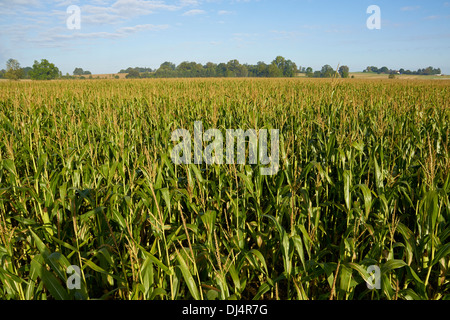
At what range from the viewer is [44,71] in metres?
78.8

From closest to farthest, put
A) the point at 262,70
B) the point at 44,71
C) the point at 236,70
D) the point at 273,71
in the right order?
the point at 44,71, the point at 273,71, the point at 262,70, the point at 236,70

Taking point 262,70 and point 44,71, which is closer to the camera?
point 44,71

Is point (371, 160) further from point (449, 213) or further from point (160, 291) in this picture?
point (160, 291)

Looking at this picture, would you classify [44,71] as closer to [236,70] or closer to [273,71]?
[236,70]

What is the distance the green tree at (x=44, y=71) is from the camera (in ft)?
249

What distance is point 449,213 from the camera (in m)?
2.31

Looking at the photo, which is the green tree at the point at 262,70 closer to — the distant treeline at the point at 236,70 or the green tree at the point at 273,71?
the distant treeline at the point at 236,70

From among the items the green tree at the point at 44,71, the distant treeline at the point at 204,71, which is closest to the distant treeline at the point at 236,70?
the distant treeline at the point at 204,71

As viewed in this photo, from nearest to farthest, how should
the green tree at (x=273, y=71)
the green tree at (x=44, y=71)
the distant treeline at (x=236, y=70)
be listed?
the green tree at (x=44, y=71) < the green tree at (x=273, y=71) < the distant treeline at (x=236, y=70)

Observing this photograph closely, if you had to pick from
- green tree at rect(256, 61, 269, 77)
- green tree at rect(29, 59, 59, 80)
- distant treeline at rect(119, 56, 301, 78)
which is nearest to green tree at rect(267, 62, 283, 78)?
distant treeline at rect(119, 56, 301, 78)

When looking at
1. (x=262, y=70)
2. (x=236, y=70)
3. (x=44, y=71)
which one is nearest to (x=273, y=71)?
(x=262, y=70)

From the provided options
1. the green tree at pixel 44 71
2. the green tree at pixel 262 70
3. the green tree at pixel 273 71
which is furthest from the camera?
the green tree at pixel 262 70

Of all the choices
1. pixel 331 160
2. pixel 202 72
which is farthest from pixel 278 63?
pixel 331 160
